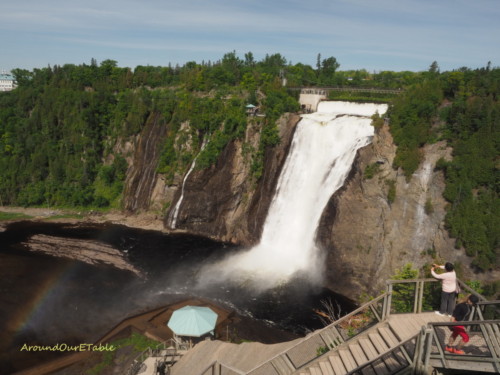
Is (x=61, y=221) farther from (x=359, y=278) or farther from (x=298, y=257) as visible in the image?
(x=359, y=278)

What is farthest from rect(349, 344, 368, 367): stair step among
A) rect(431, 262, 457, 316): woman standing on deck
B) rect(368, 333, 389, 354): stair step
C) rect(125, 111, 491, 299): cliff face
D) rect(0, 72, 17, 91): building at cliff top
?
rect(0, 72, 17, 91): building at cliff top

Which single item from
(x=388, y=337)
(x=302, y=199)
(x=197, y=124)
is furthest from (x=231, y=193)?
(x=388, y=337)

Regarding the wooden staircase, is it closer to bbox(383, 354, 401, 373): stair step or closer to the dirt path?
bbox(383, 354, 401, 373): stair step

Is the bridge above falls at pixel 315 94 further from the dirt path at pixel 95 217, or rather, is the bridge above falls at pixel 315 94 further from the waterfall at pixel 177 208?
Answer: the dirt path at pixel 95 217

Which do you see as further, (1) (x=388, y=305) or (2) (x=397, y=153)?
(2) (x=397, y=153)

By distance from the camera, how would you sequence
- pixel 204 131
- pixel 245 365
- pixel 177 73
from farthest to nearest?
pixel 177 73
pixel 204 131
pixel 245 365

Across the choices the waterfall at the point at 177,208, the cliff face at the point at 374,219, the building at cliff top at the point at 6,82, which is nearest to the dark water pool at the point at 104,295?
the cliff face at the point at 374,219

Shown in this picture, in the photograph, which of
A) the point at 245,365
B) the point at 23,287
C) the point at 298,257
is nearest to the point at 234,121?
the point at 298,257
